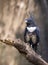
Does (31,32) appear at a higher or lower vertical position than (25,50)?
higher

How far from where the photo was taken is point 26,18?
2.33 metres

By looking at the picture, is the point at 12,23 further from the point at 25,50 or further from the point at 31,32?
the point at 25,50

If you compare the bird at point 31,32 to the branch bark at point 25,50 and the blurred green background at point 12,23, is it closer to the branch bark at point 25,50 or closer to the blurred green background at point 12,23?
the blurred green background at point 12,23

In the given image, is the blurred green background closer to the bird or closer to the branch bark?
the bird

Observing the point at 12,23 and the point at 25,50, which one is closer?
the point at 25,50

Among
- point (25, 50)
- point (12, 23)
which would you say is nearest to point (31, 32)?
point (12, 23)

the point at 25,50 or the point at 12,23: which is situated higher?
the point at 12,23

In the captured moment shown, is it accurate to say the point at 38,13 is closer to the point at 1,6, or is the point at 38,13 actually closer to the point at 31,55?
the point at 1,6

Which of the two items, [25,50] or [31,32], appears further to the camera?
[31,32]

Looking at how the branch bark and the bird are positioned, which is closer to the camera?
the branch bark

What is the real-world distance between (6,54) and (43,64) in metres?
0.68

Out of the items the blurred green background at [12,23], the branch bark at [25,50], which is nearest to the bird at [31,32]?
the blurred green background at [12,23]

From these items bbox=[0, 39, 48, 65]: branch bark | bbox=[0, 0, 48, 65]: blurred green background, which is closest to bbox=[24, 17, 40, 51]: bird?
bbox=[0, 0, 48, 65]: blurred green background

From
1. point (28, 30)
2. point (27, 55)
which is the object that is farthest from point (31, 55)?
point (28, 30)
